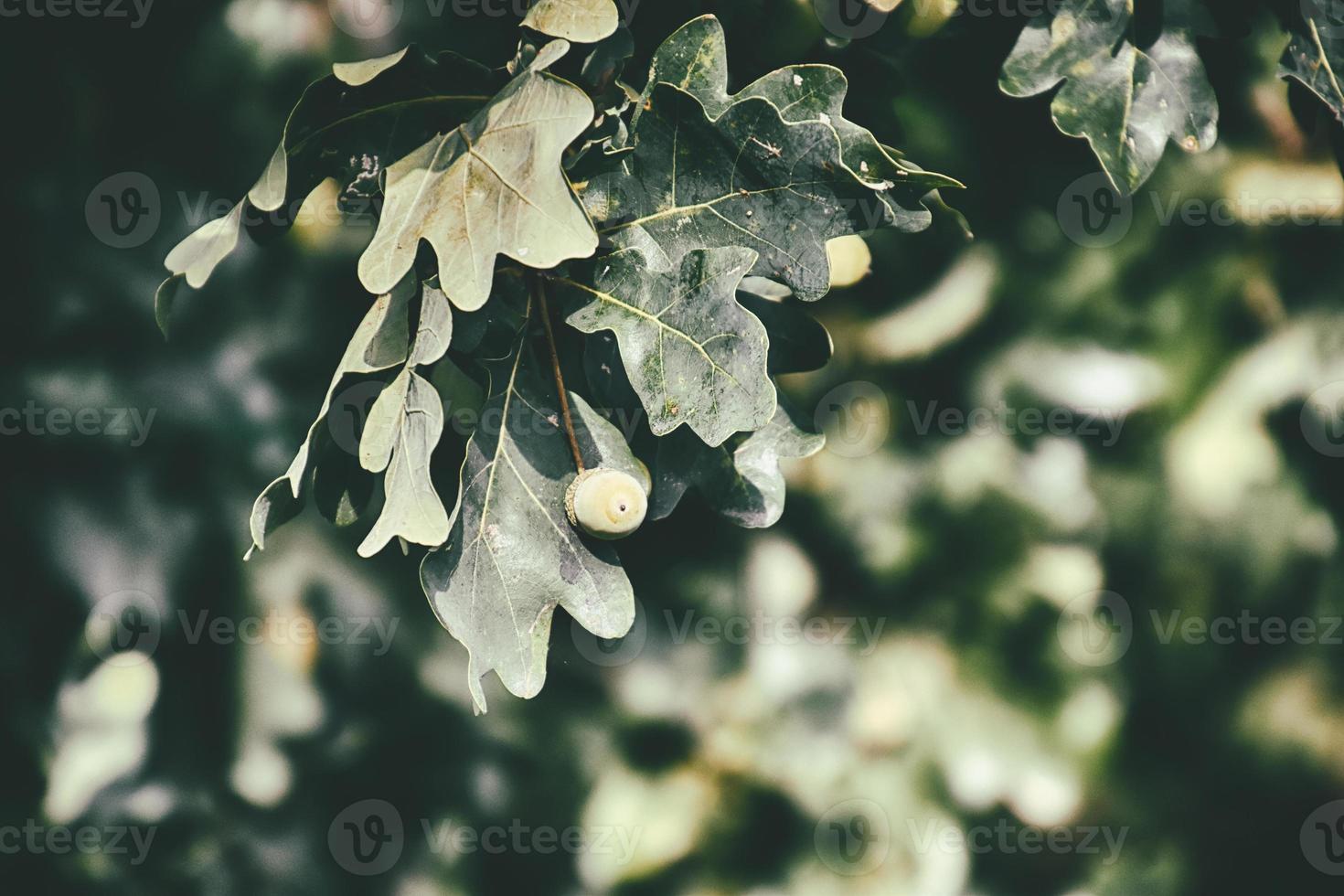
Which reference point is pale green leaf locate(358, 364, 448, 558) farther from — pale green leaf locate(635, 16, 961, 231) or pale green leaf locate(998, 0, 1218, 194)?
pale green leaf locate(998, 0, 1218, 194)

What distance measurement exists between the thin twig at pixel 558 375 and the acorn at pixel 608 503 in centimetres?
3

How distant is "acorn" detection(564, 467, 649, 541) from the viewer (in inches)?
36.5

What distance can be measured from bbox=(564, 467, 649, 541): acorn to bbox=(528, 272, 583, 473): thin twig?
32 mm

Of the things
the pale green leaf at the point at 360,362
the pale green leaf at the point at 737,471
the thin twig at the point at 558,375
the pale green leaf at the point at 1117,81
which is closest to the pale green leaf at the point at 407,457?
the pale green leaf at the point at 360,362

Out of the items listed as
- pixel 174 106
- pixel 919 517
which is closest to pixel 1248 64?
pixel 919 517

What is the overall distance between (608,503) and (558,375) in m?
0.14

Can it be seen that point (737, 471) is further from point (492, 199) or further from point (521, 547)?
point (492, 199)

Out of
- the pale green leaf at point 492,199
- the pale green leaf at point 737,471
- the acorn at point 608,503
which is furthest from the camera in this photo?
the pale green leaf at point 737,471

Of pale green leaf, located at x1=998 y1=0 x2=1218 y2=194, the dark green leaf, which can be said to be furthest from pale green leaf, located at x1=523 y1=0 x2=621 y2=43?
pale green leaf, located at x1=998 y1=0 x2=1218 y2=194

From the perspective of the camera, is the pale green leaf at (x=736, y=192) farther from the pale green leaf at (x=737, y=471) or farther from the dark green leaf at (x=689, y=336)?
the pale green leaf at (x=737, y=471)

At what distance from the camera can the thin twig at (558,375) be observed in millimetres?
968

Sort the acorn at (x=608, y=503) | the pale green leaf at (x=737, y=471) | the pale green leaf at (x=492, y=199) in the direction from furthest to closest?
the pale green leaf at (x=737, y=471) < the acorn at (x=608, y=503) < the pale green leaf at (x=492, y=199)

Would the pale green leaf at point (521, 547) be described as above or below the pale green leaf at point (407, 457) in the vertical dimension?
below

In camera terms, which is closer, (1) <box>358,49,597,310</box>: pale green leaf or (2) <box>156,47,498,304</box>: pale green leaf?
(1) <box>358,49,597,310</box>: pale green leaf
